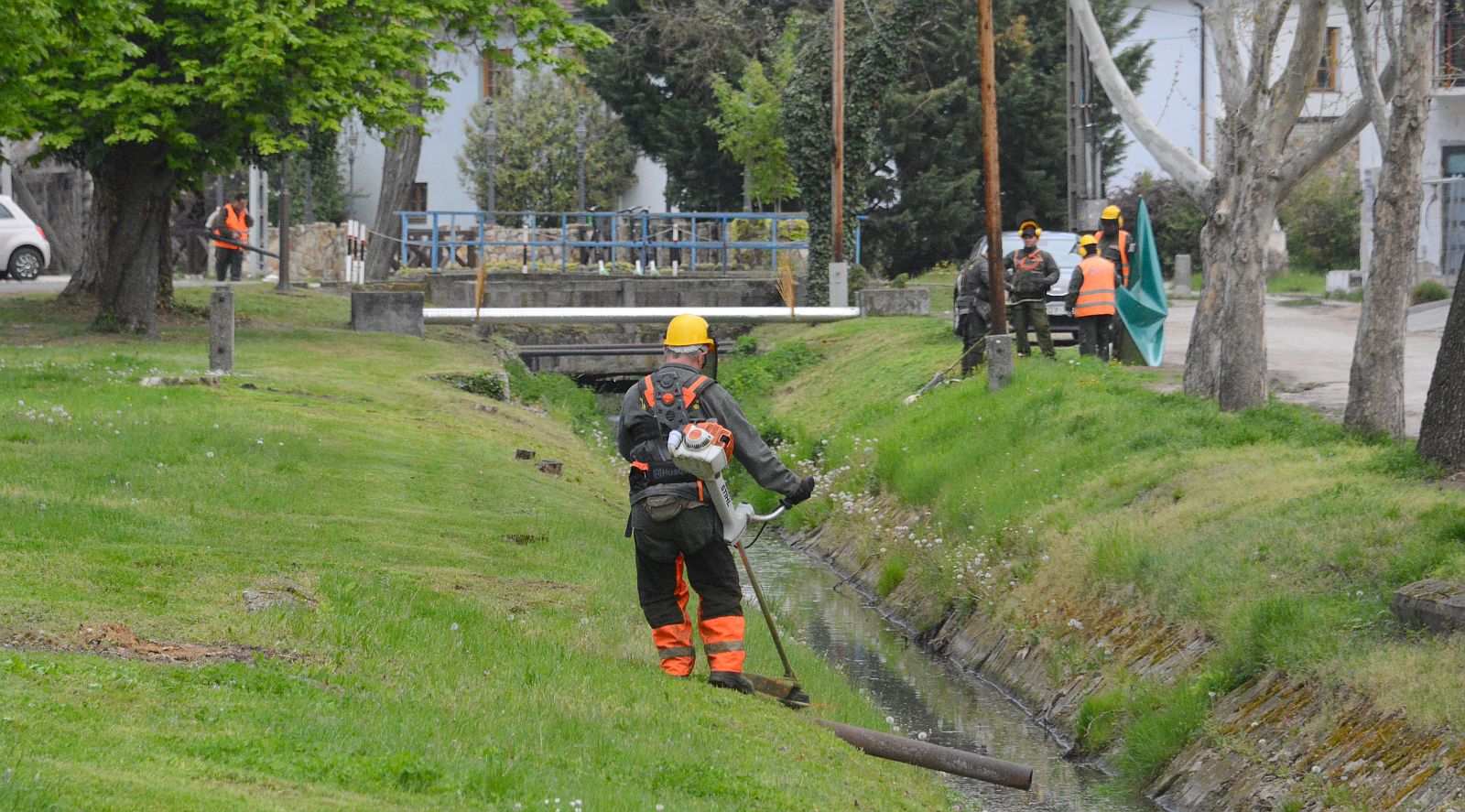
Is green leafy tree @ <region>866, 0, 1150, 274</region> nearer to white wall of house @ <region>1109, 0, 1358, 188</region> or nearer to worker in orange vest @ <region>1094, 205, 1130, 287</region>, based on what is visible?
white wall of house @ <region>1109, 0, 1358, 188</region>

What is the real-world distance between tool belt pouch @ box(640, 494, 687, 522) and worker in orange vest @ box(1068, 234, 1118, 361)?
13.1m

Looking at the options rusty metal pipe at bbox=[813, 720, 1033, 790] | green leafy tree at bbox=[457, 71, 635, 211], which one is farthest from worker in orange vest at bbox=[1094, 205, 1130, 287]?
green leafy tree at bbox=[457, 71, 635, 211]

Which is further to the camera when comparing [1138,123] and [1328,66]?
[1138,123]

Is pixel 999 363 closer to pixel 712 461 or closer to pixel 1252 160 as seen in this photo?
pixel 1252 160

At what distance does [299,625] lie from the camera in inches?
351

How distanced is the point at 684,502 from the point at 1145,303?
1452 cm

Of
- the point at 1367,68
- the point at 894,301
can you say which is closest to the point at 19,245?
the point at 894,301

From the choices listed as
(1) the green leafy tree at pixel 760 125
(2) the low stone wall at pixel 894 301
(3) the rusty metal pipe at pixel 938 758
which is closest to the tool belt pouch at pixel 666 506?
(3) the rusty metal pipe at pixel 938 758

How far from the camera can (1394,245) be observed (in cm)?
1376

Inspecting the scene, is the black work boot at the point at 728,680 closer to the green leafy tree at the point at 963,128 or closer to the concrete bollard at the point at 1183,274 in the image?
the concrete bollard at the point at 1183,274

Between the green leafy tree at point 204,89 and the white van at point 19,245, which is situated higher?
the green leafy tree at point 204,89

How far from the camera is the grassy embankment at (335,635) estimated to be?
6.31 metres

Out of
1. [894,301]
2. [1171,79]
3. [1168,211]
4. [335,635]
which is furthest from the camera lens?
[1171,79]

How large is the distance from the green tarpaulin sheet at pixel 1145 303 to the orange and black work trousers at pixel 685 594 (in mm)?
13836
